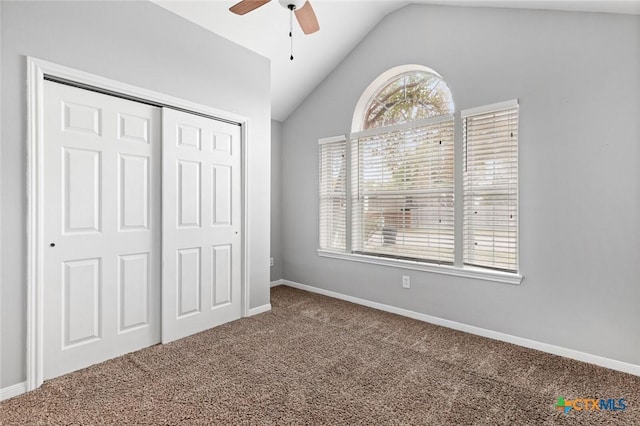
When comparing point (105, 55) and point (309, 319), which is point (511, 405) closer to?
point (309, 319)

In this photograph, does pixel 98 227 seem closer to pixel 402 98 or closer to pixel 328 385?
pixel 328 385

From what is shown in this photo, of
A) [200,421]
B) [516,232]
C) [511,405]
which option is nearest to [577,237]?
[516,232]

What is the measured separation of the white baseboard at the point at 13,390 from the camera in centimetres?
191

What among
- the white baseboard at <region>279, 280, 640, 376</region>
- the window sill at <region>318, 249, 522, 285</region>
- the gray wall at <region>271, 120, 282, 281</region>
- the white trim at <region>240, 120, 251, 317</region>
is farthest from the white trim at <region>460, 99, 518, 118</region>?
the gray wall at <region>271, 120, 282, 281</region>

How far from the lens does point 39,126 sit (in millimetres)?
2020

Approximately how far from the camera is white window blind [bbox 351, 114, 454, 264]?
3.21 meters

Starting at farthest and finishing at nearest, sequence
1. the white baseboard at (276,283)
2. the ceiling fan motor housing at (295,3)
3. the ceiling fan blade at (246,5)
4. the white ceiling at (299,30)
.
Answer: the white baseboard at (276,283), the white ceiling at (299,30), the ceiling fan motor housing at (295,3), the ceiling fan blade at (246,5)

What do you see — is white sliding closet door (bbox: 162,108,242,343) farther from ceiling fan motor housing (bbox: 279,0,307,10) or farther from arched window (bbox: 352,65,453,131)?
arched window (bbox: 352,65,453,131)

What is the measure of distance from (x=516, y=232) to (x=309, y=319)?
210cm

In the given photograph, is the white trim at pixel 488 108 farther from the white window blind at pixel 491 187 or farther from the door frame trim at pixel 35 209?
the door frame trim at pixel 35 209

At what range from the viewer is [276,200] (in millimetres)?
4684

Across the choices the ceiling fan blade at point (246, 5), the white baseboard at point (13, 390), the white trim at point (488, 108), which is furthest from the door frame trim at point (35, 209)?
the white trim at point (488, 108)

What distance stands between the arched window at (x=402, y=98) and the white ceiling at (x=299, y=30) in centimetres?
61

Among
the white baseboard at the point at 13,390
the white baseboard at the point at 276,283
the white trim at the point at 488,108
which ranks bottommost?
the white baseboard at the point at 13,390
